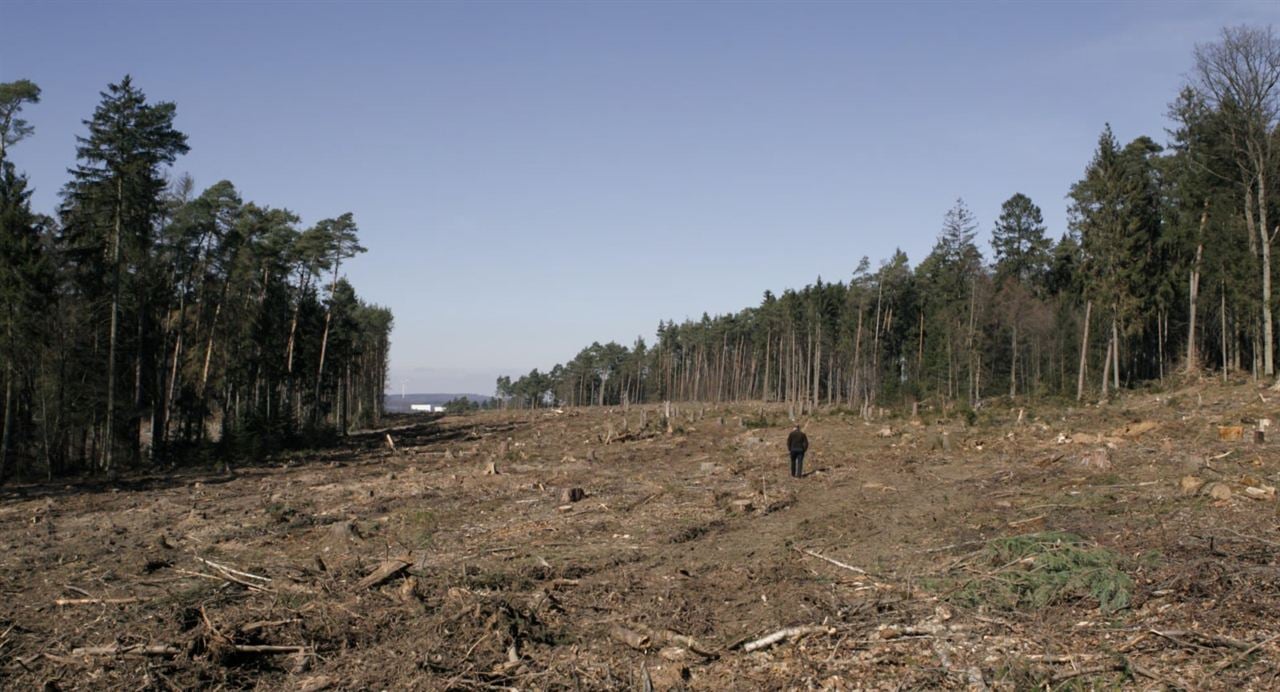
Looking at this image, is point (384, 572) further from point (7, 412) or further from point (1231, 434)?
point (7, 412)

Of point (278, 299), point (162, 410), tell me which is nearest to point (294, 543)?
point (162, 410)

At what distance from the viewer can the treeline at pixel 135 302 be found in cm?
2812

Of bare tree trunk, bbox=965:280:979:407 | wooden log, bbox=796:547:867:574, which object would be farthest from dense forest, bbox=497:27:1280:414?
wooden log, bbox=796:547:867:574

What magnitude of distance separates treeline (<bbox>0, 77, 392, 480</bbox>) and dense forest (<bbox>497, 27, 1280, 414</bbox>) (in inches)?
1208

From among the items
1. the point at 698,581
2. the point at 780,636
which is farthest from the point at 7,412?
the point at 780,636

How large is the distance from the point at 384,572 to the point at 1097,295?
4250 centimetres

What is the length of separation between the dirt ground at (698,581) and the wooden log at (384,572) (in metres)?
0.04

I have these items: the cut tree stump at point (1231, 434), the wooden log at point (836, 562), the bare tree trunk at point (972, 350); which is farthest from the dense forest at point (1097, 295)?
the wooden log at point (836, 562)

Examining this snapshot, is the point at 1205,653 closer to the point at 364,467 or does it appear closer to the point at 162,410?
the point at 364,467

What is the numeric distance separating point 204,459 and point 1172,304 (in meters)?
50.7

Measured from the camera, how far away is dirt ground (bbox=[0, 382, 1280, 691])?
25.0 ft

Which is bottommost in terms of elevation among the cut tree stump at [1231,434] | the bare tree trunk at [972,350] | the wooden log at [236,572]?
the wooden log at [236,572]

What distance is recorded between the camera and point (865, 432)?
103 feet

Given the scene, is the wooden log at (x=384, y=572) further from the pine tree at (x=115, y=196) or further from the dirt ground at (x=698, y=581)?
the pine tree at (x=115, y=196)
